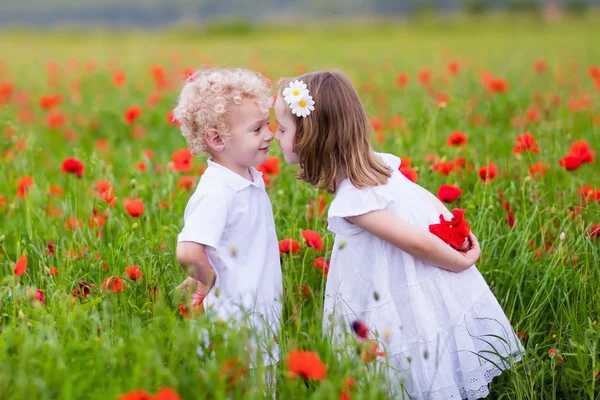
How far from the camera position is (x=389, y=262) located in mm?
2312

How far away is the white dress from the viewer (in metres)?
2.24

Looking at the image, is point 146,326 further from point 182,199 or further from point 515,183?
point 515,183

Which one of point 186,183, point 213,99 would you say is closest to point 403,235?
point 213,99

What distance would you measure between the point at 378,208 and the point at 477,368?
0.61 meters

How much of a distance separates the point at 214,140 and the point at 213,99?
13 centimetres

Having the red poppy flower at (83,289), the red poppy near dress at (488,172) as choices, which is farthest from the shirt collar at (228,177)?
the red poppy near dress at (488,172)

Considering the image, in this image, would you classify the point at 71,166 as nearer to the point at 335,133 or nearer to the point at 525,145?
the point at 335,133

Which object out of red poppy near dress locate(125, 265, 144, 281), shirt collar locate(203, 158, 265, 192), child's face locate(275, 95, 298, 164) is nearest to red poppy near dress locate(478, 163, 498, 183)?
child's face locate(275, 95, 298, 164)

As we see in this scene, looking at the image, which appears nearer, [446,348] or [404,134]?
[446,348]

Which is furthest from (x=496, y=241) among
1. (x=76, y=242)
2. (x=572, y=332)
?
(x=76, y=242)

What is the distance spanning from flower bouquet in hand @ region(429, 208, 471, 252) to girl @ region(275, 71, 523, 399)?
37 millimetres

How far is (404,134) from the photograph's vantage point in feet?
14.5

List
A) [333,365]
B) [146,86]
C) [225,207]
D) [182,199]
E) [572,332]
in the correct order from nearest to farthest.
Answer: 1. [333,365]
2. [225,207]
3. [572,332]
4. [182,199]
5. [146,86]

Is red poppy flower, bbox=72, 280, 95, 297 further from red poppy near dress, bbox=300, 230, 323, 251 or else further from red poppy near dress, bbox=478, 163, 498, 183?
red poppy near dress, bbox=478, 163, 498, 183
